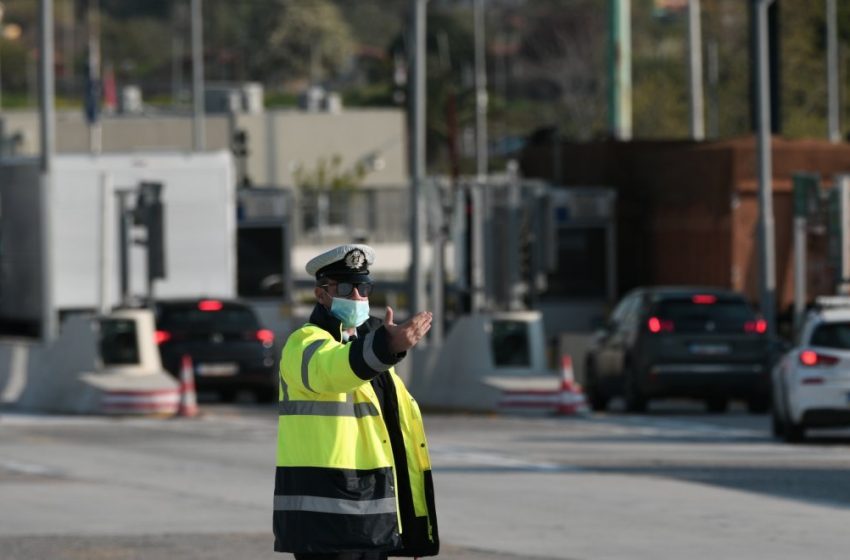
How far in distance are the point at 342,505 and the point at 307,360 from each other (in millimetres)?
524

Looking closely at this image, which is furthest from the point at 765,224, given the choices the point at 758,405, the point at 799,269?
the point at 758,405

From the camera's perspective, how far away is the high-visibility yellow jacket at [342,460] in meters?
8.16

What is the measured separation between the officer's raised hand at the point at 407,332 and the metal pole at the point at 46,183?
25.1 m

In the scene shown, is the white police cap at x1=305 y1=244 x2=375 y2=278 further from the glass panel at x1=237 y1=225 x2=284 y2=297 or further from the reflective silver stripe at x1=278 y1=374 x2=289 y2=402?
the glass panel at x1=237 y1=225 x2=284 y2=297

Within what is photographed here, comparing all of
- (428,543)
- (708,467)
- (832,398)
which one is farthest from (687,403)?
(428,543)

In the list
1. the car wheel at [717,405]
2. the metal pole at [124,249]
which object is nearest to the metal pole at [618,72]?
the metal pole at [124,249]

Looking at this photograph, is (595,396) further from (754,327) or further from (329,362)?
(329,362)

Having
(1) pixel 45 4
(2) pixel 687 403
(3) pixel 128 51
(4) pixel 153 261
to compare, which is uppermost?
(3) pixel 128 51

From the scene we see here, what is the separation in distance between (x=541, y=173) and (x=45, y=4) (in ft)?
46.6

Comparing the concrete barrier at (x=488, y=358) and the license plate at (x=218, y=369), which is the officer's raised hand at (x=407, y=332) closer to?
the concrete barrier at (x=488, y=358)


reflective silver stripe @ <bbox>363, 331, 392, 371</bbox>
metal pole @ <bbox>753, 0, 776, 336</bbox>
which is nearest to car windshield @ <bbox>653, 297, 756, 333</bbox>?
metal pole @ <bbox>753, 0, 776, 336</bbox>

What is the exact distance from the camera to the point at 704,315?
28.5 meters

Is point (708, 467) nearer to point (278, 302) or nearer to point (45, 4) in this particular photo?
point (45, 4)

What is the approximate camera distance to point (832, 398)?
2247 cm
